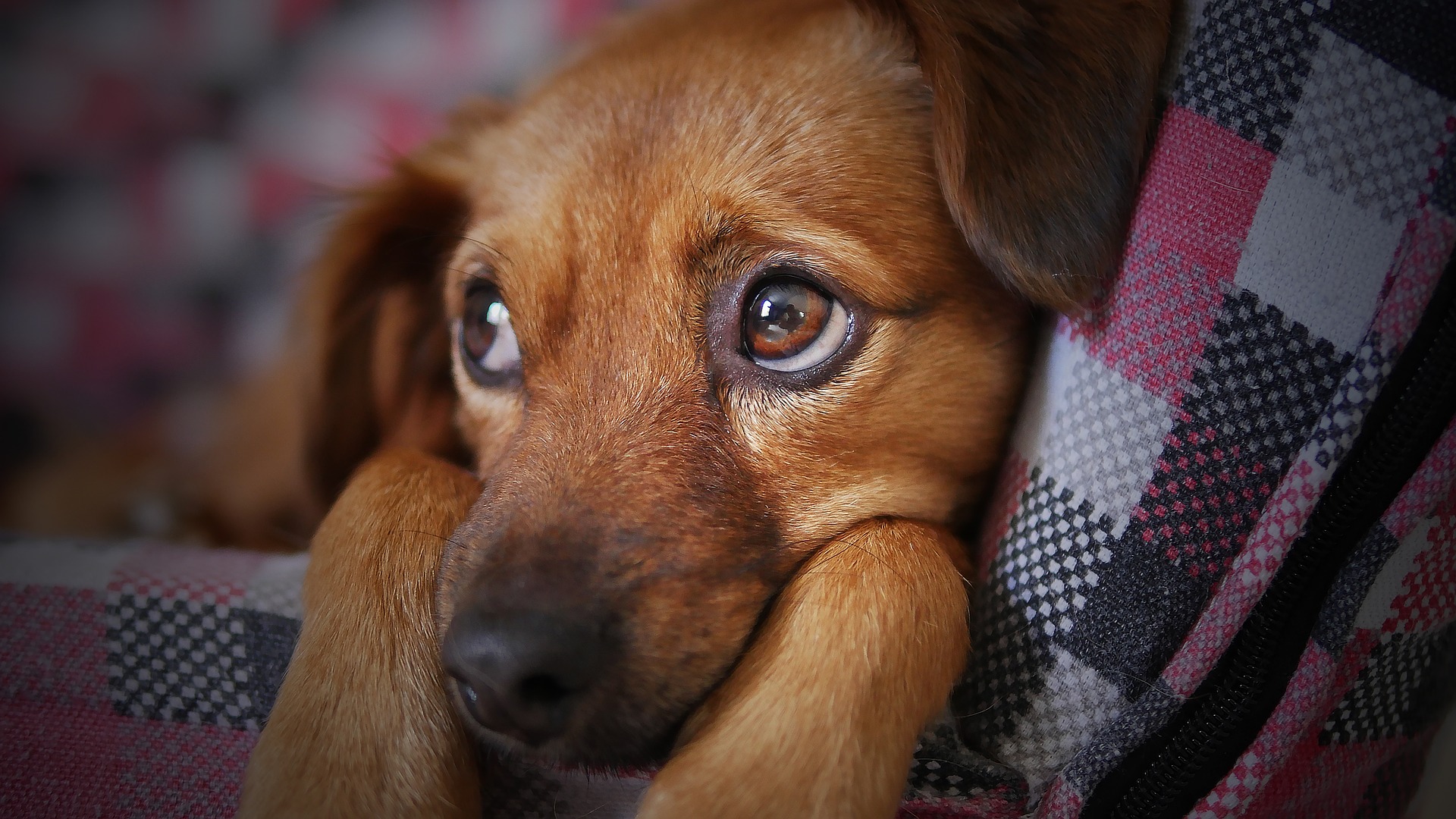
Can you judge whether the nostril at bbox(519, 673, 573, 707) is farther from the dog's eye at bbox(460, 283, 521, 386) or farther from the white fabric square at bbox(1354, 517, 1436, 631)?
the white fabric square at bbox(1354, 517, 1436, 631)

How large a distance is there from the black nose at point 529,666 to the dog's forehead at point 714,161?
48 centimetres

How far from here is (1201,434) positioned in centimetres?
98

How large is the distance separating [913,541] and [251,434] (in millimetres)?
1992

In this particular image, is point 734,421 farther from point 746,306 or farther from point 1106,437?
point 1106,437

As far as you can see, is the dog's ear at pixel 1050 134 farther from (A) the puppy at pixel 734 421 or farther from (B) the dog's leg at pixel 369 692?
(B) the dog's leg at pixel 369 692

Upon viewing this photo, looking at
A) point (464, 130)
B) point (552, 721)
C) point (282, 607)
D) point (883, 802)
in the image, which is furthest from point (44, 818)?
point (464, 130)

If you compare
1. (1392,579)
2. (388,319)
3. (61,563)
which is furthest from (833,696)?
(388,319)

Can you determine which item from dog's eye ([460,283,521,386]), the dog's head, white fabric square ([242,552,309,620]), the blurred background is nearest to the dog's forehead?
the dog's head

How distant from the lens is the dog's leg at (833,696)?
92 cm

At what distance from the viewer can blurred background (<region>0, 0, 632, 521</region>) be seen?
7.43 ft

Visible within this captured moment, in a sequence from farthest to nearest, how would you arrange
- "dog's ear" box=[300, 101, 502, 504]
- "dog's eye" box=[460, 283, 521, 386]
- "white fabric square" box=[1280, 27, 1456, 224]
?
"dog's ear" box=[300, 101, 502, 504] → "dog's eye" box=[460, 283, 521, 386] → "white fabric square" box=[1280, 27, 1456, 224]

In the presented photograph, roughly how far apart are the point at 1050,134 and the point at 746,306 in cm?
45

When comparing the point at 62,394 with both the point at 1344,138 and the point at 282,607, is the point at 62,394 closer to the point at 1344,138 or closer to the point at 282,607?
the point at 282,607

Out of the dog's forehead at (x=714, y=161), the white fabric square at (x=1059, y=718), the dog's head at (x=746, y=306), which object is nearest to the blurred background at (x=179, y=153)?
the dog's forehead at (x=714, y=161)
